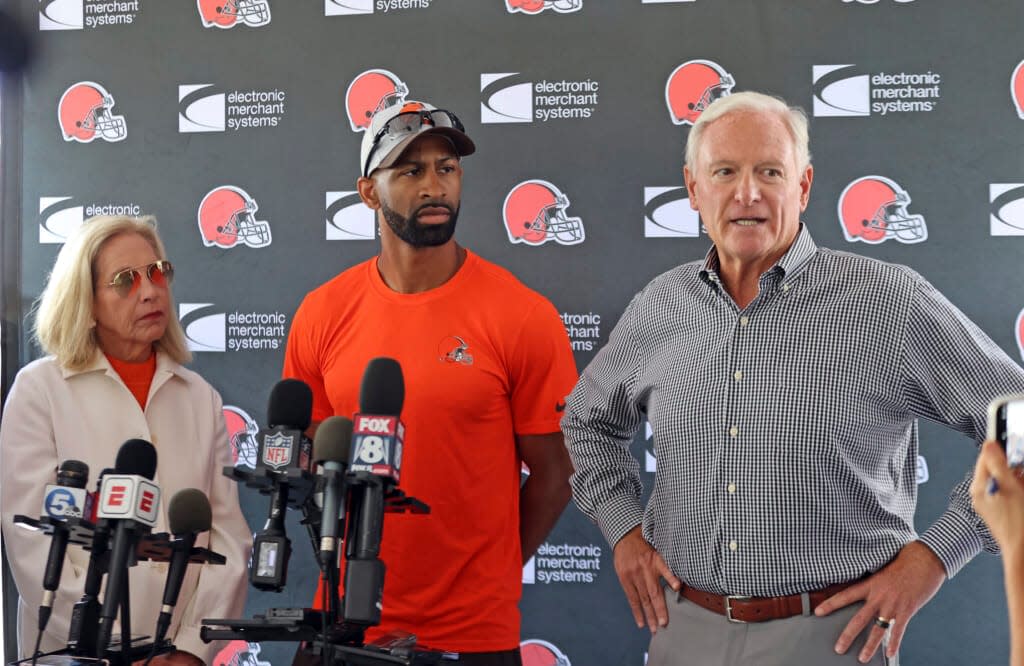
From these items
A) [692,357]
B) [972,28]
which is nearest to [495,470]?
[692,357]

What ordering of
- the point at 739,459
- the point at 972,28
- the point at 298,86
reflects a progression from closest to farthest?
the point at 739,459, the point at 972,28, the point at 298,86

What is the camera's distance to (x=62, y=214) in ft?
12.7

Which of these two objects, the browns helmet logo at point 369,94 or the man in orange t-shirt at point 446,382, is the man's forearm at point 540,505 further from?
the browns helmet logo at point 369,94

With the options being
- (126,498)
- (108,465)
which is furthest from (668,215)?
(126,498)

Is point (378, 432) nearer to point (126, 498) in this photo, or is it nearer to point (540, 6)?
point (126, 498)

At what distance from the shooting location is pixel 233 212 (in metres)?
3.77

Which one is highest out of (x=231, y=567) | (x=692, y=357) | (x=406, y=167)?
(x=406, y=167)

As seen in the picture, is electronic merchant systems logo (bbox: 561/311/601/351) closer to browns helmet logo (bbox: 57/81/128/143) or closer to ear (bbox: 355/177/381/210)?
ear (bbox: 355/177/381/210)

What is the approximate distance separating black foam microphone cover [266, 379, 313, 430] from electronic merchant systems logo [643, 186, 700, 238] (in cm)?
192

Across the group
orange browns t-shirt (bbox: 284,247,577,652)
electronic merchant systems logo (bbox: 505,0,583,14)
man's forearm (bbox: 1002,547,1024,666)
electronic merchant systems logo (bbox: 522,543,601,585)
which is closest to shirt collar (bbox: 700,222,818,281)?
orange browns t-shirt (bbox: 284,247,577,652)

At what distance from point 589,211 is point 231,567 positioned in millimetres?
1703

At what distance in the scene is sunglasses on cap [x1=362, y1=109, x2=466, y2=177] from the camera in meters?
2.57

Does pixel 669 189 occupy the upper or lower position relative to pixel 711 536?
upper

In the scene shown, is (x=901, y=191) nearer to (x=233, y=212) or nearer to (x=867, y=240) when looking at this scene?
(x=867, y=240)
